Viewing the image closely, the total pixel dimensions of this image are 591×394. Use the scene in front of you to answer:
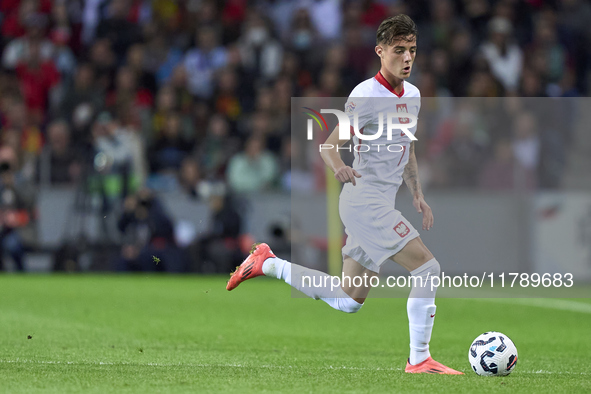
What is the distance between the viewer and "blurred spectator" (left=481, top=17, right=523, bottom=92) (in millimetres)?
16172

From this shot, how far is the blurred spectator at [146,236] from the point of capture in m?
14.2

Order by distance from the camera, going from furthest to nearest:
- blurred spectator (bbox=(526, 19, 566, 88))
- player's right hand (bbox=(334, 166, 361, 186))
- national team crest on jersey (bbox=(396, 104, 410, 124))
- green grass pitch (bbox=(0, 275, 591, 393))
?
blurred spectator (bbox=(526, 19, 566, 88)), national team crest on jersey (bbox=(396, 104, 410, 124)), player's right hand (bbox=(334, 166, 361, 186)), green grass pitch (bbox=(0, 275, 591, 393))

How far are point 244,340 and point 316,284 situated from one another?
1.80 meters

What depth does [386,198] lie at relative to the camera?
5.89 metres

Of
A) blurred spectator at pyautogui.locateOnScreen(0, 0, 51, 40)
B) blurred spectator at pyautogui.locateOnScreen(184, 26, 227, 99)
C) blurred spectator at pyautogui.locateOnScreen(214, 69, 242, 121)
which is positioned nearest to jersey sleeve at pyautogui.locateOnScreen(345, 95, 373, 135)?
blurred spectator at pyautogui.locateOnScreen(214, 69, 242, 121)

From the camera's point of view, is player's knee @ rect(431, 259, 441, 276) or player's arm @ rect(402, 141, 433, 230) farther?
player's arm @ rect(402, 141, 433, 230)

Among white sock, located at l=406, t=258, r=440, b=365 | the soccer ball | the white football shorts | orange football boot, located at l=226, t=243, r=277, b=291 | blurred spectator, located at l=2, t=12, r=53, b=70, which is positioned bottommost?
the soccer ball

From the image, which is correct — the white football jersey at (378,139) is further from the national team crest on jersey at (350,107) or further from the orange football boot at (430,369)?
the orange football boot at (430,369)

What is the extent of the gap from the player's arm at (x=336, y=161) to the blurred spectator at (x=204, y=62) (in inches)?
406

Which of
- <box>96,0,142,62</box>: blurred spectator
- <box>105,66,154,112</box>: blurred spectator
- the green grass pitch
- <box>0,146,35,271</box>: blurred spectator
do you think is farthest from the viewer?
<box>96,0,142,62</box>: blurred spectator

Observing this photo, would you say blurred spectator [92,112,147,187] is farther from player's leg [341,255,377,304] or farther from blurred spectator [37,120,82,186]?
player's leg [341,255,377,304]

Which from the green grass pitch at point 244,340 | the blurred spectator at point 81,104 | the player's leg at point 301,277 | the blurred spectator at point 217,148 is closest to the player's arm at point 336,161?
the player's leg at point 301,277

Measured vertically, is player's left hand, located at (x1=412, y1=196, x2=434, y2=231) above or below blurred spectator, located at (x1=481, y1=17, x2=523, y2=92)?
below

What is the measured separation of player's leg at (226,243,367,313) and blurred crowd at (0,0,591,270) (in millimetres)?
7518
